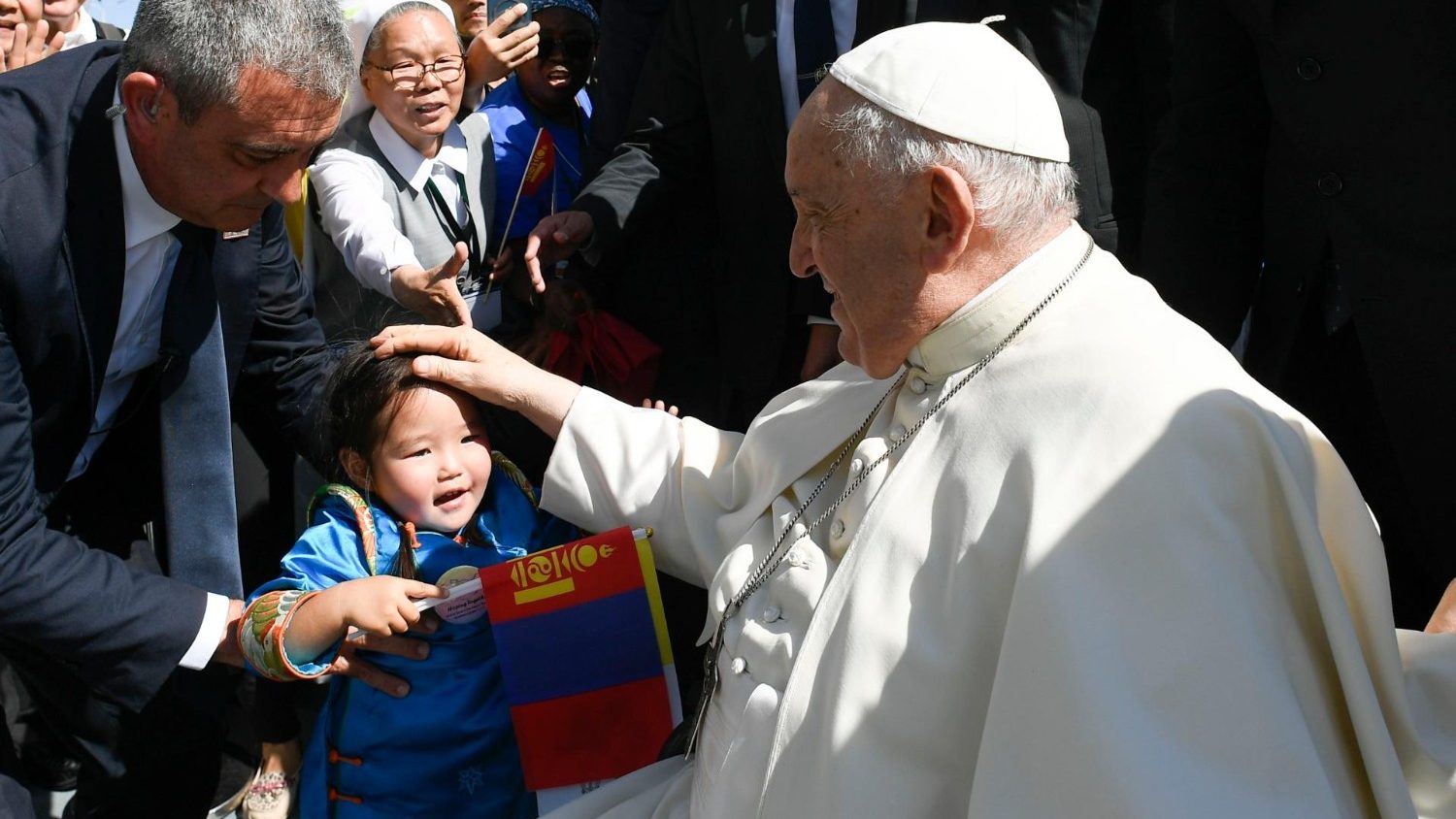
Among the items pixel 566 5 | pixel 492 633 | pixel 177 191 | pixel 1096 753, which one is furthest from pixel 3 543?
pixel 566 5

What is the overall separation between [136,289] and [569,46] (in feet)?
6.46

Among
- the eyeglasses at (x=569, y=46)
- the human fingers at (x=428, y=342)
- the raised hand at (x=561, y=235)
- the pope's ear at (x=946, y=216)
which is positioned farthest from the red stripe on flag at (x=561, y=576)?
the eyeglasses at (x=569, y=46)

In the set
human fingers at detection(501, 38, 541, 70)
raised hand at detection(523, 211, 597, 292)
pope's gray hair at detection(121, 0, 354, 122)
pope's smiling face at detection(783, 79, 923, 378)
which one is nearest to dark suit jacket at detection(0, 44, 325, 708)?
pope's gray hair at detection(121, 0, 354, 122)

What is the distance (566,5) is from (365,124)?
842 millimetres

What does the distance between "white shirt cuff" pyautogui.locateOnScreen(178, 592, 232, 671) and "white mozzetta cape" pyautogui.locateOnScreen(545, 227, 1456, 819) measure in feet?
3.51

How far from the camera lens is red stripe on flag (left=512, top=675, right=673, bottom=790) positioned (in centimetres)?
291

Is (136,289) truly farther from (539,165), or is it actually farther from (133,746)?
(539,165)

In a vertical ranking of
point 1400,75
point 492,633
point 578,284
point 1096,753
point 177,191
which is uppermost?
point 1400,75

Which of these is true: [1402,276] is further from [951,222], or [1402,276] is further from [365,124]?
[365,124]

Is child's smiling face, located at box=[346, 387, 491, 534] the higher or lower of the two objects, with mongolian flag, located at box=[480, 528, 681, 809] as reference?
higher

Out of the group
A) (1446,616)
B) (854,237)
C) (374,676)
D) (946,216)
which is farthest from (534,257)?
(1446,616)

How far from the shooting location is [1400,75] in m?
2.86

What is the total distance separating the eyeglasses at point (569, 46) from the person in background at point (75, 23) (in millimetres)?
1389

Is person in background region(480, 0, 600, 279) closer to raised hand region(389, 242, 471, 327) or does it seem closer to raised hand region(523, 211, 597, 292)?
raised hand region(523, 211, 597, 292)
